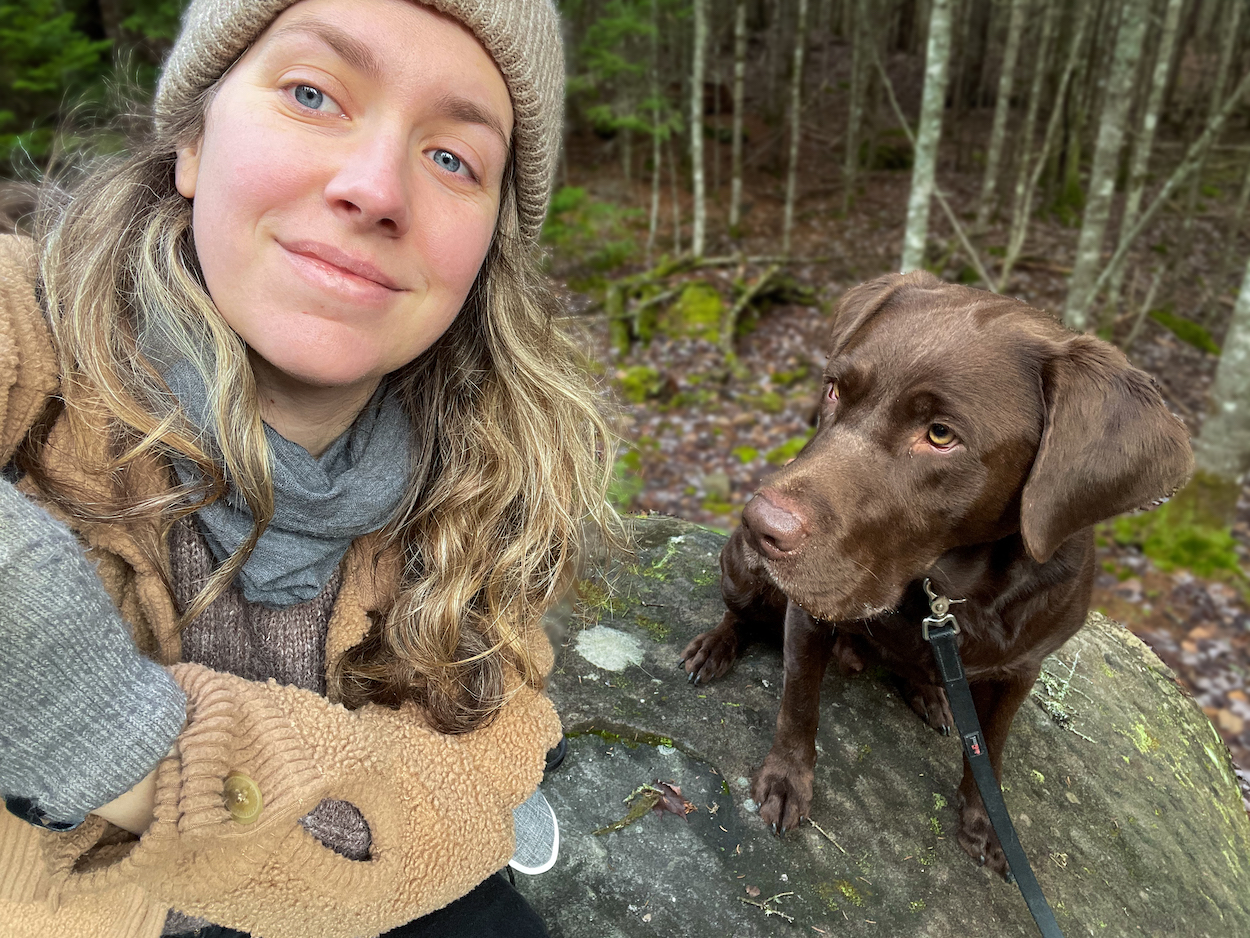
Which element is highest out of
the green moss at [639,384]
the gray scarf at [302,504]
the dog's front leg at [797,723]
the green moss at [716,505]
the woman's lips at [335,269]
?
the woman's lips at [335,269]

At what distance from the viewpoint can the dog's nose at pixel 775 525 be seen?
2.07 meters

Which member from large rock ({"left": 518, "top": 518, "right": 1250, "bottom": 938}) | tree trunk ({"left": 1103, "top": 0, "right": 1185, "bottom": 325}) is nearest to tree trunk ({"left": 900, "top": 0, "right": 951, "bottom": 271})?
tree trunk ({"left": 1103, "top": 0, "right": 1185, "bottom": 325})

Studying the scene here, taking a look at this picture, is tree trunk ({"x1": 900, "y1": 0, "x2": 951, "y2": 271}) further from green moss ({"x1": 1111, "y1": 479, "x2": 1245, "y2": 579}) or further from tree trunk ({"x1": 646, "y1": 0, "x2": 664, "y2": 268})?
tree trunk ({"x1": 646, "y1": 0, "x2": 664, "y2": 268})

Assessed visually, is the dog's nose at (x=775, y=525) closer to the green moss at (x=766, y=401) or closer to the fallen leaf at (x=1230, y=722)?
the fallen leaf at (x=1230, y=722)

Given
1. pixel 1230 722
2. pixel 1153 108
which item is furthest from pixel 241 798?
pixel 1153 108

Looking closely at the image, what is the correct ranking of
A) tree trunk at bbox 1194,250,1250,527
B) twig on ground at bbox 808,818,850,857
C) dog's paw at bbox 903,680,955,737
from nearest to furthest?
twig on ground at bbox 808,818,850,857 → dog's paw at bbox 903,680,955,737 → tree trunk at bbox 1194,250,1250,527

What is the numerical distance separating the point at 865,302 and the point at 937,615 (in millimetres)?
1048

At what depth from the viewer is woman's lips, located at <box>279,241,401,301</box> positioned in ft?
4.57

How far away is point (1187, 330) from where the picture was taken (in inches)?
403

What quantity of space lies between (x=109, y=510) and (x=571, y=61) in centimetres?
1570

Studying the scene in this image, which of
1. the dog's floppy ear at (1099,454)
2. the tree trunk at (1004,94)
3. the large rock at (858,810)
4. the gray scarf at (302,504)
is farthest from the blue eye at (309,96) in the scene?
the tree trunk at (1004,94)

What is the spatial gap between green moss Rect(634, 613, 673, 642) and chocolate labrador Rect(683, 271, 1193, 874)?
2.61 ft

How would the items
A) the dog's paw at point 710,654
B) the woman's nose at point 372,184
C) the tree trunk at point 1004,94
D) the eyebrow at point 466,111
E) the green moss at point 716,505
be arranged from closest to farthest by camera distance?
the woman's nose at point 372,184 → the eyebrow at point 466,111 → the dog's paw at point 710,654 → the green moss at point 716,505 → the tree trunk at point 1004,94

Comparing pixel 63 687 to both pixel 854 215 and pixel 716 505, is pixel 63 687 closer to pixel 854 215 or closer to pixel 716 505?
pixel 716 505
